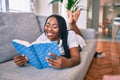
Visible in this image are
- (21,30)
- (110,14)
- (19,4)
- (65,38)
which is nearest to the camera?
(65,38)

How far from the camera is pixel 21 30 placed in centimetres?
146

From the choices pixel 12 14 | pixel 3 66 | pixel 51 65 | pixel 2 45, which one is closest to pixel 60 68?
pixel 51 65

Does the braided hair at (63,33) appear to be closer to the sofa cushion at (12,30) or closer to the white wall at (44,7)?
the sofa cushion at (12,30)

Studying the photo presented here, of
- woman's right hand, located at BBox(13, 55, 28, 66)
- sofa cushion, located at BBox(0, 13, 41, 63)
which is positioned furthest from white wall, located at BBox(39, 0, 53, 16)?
woman's right hand, located at BBox(13, 55, 28, 66)

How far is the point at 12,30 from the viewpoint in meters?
1.38

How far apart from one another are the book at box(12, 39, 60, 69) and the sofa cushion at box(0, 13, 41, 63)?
0.22 m

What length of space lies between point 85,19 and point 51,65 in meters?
3.64

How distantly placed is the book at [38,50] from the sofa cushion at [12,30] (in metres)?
0.22

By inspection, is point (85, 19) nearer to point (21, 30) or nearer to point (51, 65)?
point (21, 30)

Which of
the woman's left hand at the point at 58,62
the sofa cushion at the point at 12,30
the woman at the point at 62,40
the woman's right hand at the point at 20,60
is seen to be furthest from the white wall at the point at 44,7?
the woman's left hand at the point at 58,62

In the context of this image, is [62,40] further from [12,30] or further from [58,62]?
[12,30]

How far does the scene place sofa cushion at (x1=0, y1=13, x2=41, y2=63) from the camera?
1.29m

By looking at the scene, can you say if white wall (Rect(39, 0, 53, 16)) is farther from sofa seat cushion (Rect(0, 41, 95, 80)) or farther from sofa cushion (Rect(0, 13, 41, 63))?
sofa seat cushion (Rect(0, 41, 95, 80))

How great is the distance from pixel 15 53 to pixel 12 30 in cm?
19
